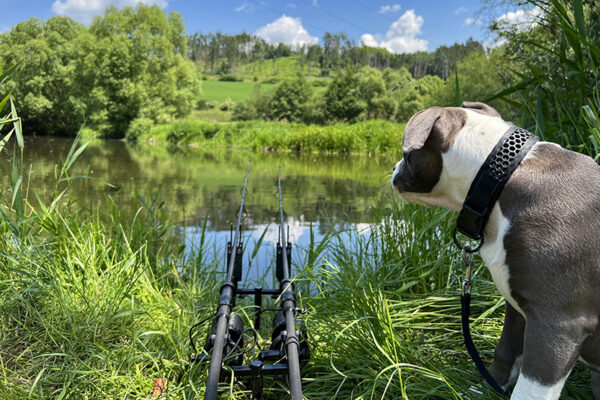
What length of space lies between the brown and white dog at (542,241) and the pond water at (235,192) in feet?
9.48

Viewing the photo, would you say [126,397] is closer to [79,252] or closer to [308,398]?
[308,398]

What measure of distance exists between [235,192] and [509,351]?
8698 millimetres

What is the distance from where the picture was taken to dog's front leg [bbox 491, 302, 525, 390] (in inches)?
71.5

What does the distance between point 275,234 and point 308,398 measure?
14.0 ft

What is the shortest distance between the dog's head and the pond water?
2.77 m

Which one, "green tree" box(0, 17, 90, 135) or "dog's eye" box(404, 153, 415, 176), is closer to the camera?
"dog's eye" box(404, 153, 415, 176)

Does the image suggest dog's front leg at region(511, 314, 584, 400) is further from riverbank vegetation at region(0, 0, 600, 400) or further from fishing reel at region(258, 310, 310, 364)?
fishing reel at region(258, 310, 310, 364)

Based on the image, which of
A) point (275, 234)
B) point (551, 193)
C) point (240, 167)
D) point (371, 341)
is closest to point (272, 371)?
point (371, 341)

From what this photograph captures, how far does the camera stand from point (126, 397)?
212 centimetres

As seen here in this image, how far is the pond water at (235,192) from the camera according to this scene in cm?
633

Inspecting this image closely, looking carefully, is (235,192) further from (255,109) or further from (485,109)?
(255,109)

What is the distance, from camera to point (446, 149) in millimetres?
1650

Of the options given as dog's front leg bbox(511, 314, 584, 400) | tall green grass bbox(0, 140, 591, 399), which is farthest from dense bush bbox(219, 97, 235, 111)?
dog's front leg bbox(511, 314, 584, 400)

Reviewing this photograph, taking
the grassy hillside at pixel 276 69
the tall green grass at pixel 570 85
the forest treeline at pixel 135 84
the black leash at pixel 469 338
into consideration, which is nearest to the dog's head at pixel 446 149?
the black leash at pixel 469 338
